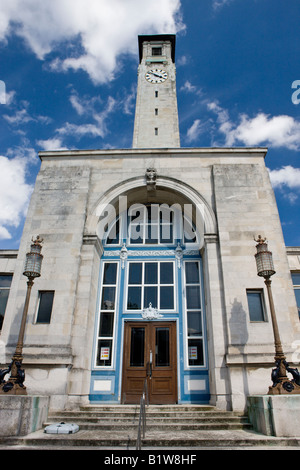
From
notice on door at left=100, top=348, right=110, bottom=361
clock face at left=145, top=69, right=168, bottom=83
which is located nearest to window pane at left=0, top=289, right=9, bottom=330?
notice on door at left=100, top=348, right=110, bottom=361

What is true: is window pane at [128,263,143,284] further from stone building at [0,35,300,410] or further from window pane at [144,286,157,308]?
window pane at [144,286,157,308]

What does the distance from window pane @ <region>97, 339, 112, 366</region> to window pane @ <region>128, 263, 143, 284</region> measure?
2179mm

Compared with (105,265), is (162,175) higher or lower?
higher

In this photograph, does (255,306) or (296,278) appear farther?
(296,278)

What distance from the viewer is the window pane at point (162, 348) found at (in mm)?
9854

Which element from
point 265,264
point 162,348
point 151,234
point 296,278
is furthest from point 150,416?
point 296,278

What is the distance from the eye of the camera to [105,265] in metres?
11.3

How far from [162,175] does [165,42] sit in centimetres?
1679

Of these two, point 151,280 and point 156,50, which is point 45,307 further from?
point 156,50

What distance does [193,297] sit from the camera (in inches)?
420

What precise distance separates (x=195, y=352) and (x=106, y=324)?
3.08m

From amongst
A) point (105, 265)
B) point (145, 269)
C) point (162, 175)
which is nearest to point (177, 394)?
point (145, 269)

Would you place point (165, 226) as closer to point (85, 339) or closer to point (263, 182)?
point (263, 182)
